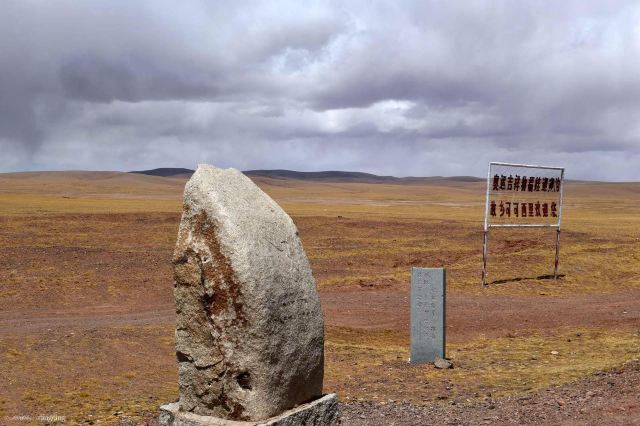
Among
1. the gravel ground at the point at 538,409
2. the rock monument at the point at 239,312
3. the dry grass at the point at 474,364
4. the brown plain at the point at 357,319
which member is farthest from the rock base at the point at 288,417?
the dry grass at the point at 474,364

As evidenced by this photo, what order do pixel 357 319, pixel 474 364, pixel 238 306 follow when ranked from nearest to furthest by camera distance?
pixel 238 306 → pixel 474 364 → pixel 357 319

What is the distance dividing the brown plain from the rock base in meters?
2.72

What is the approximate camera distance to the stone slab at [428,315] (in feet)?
42.4

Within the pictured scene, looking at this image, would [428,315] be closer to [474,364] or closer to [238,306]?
[474,364]

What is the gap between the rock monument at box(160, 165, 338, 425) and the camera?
6.33 meters

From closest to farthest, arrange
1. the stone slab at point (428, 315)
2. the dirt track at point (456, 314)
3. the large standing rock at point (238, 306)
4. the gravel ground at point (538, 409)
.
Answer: the large standing rock at point (238, 306) → the gravel ground at point (538, 409) → the stone slab at point (428, 315) → the dirt track at point (456, 314)

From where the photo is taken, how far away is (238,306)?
20.6 feet

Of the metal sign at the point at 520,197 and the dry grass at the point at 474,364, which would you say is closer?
the dry grass at the point at 474,364

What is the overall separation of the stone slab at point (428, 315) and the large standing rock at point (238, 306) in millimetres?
6330

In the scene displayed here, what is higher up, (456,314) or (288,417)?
(288,417)

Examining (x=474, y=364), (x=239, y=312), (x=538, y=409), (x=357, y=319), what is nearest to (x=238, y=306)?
(x=239, y=312)

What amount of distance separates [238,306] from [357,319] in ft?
37.8

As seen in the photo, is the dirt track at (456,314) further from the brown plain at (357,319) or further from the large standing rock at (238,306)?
the large standing rock at (238,306)

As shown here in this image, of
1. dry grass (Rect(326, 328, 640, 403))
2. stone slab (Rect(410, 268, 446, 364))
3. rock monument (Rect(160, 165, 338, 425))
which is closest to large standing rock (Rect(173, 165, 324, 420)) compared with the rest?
rock monument (Rect(160, 165, 338, 425))
